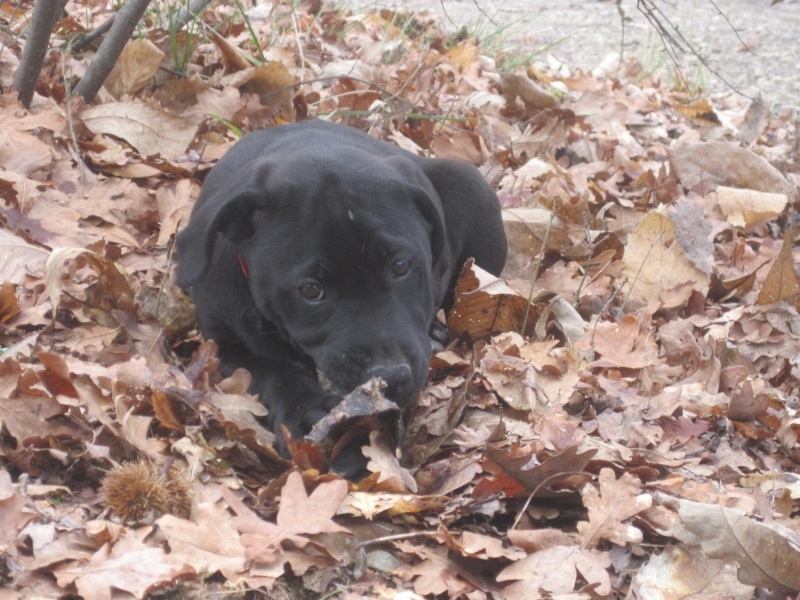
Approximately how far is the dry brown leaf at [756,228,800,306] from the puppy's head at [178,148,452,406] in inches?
65.1

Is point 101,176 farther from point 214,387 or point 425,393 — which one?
point 425,393

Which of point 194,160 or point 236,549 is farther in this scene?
point 194,160

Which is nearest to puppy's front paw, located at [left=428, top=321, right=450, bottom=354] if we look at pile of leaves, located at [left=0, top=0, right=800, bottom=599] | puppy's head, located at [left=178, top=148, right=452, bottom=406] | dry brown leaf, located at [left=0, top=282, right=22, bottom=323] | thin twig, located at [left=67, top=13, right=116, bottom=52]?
pile of leaves, located at [left=0, top=0, right=800, bottom=599]

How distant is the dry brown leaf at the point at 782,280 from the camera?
4059 millimetres

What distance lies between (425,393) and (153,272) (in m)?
1.38

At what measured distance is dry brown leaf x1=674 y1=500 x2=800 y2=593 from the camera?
226cm

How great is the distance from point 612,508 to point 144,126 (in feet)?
10.6

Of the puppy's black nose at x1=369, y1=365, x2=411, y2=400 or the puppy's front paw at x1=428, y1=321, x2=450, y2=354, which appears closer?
the puppy's black nose at x1=369, y1=365, x2=411, y2=400

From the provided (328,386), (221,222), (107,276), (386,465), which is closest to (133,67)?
(107,276)

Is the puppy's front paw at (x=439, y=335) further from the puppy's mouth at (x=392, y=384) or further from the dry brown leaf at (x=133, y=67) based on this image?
the dry brown leaf at (x=133, y=67)

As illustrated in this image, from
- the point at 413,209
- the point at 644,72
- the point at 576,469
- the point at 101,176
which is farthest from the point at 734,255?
the point at 644,72

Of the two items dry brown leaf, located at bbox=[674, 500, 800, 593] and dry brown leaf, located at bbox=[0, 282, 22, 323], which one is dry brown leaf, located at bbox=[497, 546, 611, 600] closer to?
dry brown leaf, located at bbox=[674, 500, 800, 593]

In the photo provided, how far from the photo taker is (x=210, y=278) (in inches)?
145

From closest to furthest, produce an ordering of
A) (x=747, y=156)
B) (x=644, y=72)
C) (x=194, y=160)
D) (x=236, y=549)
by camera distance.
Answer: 1. (x=236, y=549)
2. (x=194, y=160)
3. (x=747, y=156)
4. (x=644, y=72)
